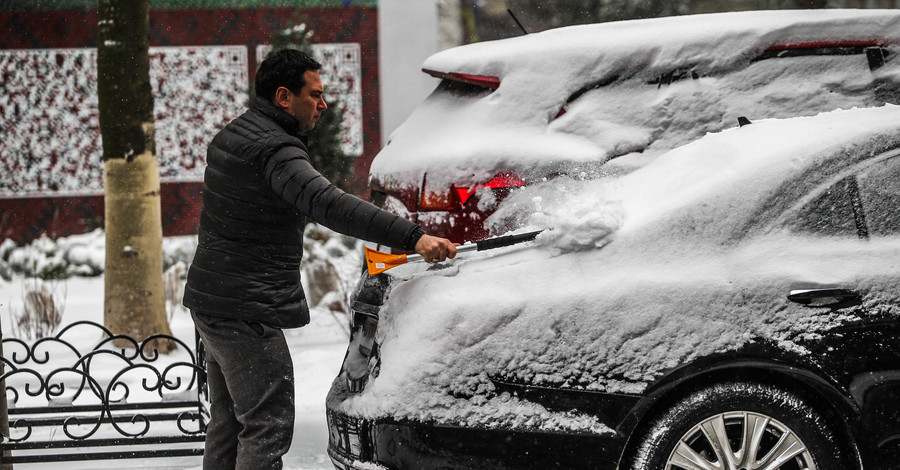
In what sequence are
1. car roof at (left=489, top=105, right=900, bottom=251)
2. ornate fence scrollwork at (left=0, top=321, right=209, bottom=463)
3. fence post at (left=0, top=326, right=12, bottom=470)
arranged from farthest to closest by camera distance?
ornate fence scrollwork at (left=0, top=321, right=209, bottom=463) < fence post at (left=0, top=326, right=12, bottom=470) < car roof at (left=489, top=105, right=900, bottom=251)

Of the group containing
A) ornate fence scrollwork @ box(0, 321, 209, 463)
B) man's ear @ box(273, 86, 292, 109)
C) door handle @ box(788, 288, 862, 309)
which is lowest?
ornate fence scrollwork @ box(0, 321, 209, 463)

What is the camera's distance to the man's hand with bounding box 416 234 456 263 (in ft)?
8.82

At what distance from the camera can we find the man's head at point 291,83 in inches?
113

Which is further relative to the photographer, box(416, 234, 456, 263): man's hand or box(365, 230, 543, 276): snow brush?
box(365, 230, 543, 276): snow brush

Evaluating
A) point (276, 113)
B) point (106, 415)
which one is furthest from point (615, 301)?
point (106, 415)

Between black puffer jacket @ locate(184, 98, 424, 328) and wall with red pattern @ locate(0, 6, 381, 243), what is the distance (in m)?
9.38

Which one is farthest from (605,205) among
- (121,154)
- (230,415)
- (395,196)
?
(121,154)

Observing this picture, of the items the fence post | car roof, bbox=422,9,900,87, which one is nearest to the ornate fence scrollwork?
the fence post

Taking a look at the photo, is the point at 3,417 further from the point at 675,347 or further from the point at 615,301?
the point at 675,347

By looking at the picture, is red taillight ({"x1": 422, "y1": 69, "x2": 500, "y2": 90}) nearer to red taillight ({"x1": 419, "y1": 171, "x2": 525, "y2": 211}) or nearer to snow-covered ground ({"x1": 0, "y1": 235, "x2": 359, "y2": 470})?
red taillight ({"x1": 419, "y1": 171, "x2": 525, "y2": 211})

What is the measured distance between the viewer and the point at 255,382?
2852mm

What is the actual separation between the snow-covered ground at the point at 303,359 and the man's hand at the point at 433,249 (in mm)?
1641

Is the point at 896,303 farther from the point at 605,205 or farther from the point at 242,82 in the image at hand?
the point at 242,82

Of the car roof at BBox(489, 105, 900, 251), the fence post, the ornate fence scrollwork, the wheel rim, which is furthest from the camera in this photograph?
the ornate fence scrollwork
